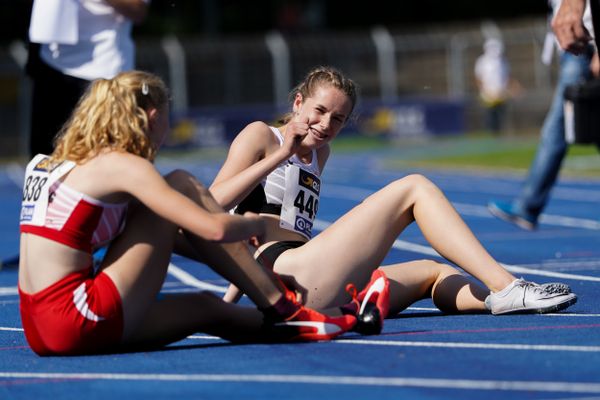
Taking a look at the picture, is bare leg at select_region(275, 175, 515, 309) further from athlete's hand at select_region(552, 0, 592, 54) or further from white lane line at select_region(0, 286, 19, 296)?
white lane line at select_region(0, 286, 19, 296)

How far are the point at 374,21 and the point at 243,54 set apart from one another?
644 inches

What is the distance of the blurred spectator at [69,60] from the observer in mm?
9672

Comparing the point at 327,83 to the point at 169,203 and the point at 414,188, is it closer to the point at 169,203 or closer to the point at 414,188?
the point at 414,188

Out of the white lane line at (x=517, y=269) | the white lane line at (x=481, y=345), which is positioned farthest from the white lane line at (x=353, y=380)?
the white lane line at (x=517, y=269)

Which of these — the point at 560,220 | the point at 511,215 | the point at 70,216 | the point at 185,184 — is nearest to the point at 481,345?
the point at 185,184

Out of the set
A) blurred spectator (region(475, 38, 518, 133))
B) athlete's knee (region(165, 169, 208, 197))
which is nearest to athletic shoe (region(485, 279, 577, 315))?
athlete's knee (region(165, 169, 208, 197))

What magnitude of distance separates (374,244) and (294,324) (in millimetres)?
726

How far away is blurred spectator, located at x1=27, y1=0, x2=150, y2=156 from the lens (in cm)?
967

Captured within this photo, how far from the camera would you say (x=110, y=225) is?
5844 mm

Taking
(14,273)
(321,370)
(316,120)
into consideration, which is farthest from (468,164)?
(321,370)

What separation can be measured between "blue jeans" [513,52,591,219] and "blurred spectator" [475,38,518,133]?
79.1 ft

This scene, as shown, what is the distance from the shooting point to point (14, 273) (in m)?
10.0

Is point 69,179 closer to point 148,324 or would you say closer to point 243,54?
point 148,324

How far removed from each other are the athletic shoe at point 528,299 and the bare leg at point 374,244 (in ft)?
0.16
